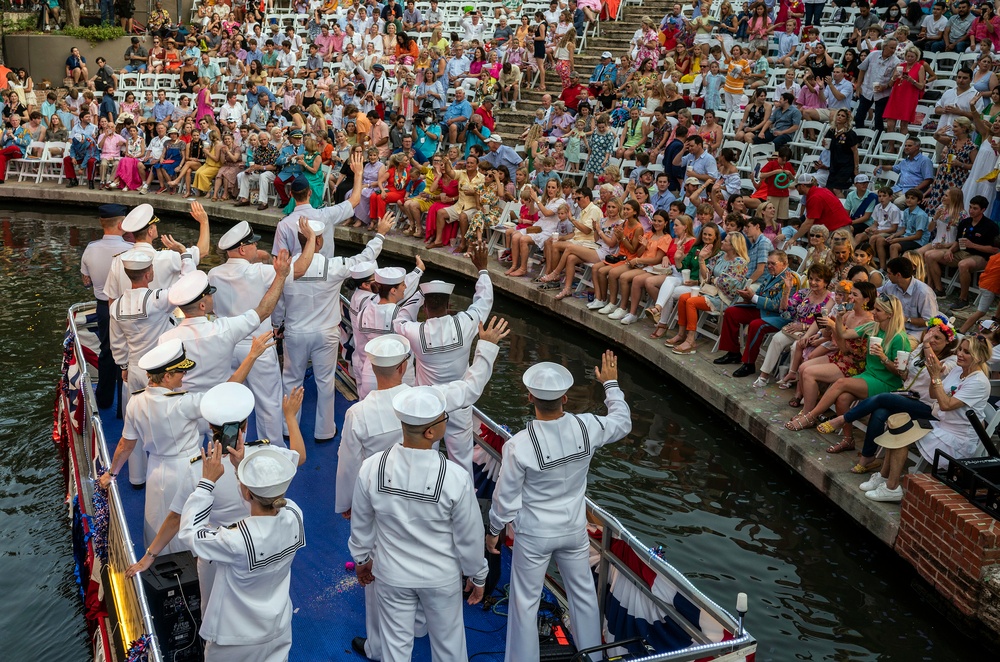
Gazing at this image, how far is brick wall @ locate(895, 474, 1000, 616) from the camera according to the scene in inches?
235

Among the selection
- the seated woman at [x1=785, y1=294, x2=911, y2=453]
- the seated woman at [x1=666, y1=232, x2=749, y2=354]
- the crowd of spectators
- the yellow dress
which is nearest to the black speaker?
the crowd of spectators

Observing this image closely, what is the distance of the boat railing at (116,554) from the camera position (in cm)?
453

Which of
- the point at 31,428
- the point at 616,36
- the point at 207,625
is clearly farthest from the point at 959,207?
the point at 616,36

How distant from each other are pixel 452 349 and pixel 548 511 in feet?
5.53

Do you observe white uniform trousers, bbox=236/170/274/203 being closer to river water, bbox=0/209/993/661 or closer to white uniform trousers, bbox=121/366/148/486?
river water, bbox=0/209/993/661

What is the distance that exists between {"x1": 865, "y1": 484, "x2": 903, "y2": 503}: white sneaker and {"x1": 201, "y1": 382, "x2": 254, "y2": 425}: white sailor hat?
16.0 feet

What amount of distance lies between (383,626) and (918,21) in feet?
47.0

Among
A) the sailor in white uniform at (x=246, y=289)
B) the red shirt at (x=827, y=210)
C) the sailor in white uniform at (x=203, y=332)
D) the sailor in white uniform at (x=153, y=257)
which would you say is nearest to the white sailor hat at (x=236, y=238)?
the sailor in white uniform at (x=246, y=289)

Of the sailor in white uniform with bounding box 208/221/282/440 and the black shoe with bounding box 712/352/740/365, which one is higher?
the sailor in white uniform with bounding box 208/221/282/440

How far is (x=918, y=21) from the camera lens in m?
15.1

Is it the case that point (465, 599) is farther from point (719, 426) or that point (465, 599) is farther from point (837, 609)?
point (719, 426)

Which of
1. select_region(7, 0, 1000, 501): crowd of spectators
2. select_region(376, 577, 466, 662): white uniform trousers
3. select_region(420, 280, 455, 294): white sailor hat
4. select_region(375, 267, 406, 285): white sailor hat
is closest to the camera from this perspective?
select_region(376, 577, 466, 662): white uniform trousers

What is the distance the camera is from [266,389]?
7051 mm

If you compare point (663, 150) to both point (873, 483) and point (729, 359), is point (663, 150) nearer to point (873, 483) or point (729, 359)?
point (729, 359)
